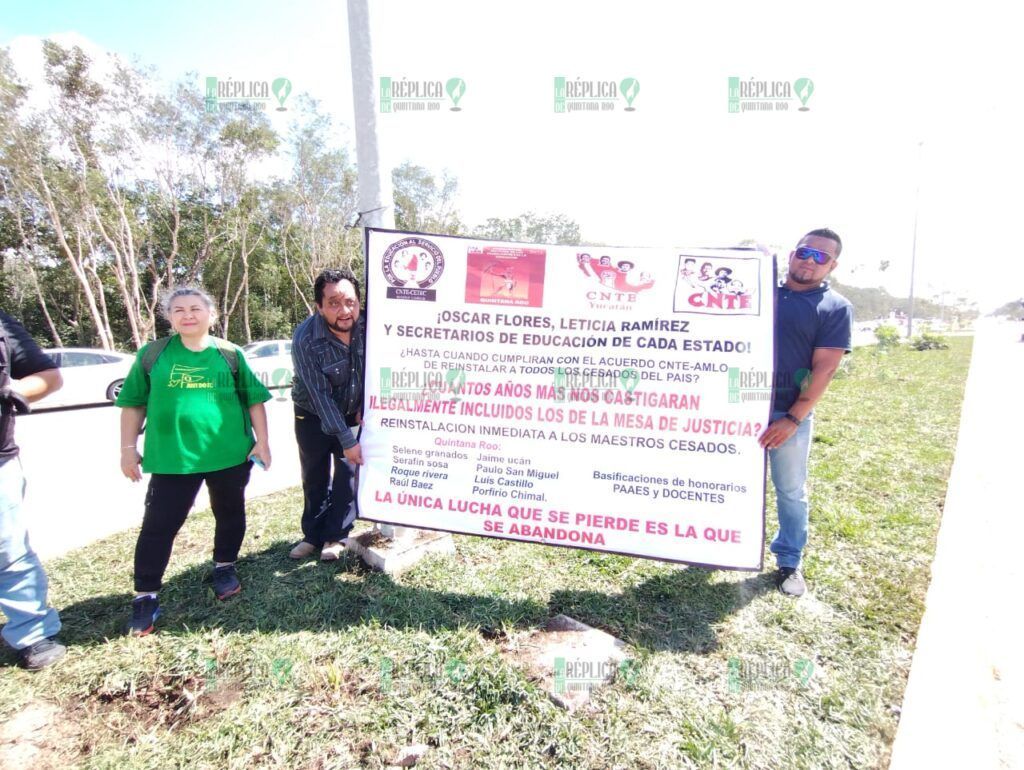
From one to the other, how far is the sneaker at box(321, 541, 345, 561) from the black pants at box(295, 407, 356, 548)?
0.13 feet

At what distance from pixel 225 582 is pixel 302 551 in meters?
0.51

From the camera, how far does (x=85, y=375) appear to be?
10.6 meters

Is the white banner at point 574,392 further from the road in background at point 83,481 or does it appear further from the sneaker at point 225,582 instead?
the road in background at point 83,481

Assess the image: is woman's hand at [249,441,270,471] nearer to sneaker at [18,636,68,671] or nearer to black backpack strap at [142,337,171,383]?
black backpack strap at [142,337,171,383]

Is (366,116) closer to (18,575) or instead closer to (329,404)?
(329,404)

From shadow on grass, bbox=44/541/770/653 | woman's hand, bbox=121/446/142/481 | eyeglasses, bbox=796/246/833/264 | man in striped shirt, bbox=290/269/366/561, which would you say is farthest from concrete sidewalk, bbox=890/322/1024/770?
woman's hand, bbox=121/446/142/481

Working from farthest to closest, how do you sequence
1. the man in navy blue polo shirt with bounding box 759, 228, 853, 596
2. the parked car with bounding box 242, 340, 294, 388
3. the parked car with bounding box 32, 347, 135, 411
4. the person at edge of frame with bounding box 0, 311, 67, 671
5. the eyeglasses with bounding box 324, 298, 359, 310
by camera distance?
the parked car with bounding box 242, 340, 294, 388 → the parked car with bounding box 32, 347, 135, 411 → the eyeglasses with bounding box 324, 298, 359, 310 → the man in navy blue polo shirt with bounding box 759, 228, 853, 596 → the person at edge of frame with bounding box 0, 311, 67, 671

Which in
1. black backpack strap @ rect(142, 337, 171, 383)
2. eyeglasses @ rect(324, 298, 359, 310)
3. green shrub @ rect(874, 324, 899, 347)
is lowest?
green shrub @ rect(874, 324, 899, 347)

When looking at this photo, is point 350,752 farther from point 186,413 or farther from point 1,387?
point 1,387

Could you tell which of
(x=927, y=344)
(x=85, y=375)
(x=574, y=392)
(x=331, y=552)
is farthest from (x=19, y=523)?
(x=927, y=344)

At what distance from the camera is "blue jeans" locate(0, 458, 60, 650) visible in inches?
86.9

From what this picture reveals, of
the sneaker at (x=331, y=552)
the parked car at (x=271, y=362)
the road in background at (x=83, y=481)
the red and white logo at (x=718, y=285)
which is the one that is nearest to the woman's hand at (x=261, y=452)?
the sneaker at (x=331, y=552)

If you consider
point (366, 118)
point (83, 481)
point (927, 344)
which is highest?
point (366, 118)

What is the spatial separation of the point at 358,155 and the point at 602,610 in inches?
118
